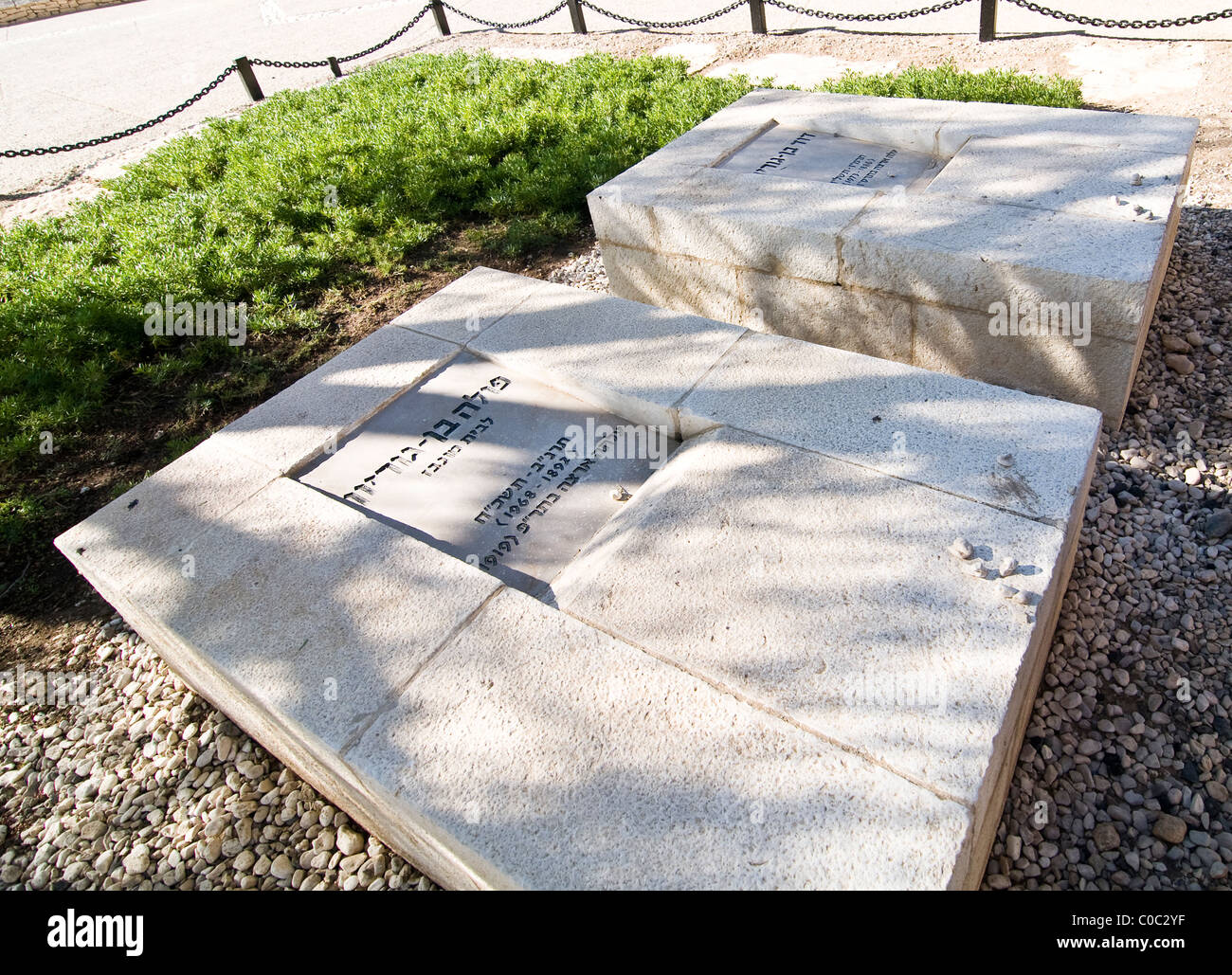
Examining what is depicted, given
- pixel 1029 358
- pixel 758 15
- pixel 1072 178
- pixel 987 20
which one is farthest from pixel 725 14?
pixel 1029 358

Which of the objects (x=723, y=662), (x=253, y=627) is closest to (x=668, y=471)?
(x=723, y=662)

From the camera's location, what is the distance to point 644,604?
2.82m

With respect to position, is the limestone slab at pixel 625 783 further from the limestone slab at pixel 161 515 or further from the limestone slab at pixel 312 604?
the limestone slab at pixel 161 515

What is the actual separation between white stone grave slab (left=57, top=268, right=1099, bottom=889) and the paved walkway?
5877mm

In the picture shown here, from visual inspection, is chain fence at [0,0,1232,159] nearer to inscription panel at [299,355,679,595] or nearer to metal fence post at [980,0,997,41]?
metal fence post at [980,0,997,41]

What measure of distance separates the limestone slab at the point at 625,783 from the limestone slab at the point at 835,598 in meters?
0.11

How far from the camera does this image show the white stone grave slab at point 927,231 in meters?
3.98

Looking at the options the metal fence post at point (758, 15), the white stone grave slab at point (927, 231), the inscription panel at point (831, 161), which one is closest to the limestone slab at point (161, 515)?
the white stone grave slab at point (927, 231)

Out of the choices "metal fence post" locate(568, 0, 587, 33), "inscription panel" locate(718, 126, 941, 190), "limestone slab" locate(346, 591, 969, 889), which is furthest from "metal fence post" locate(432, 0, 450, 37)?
"limestone slab" locate(346, 591, 969, 889)

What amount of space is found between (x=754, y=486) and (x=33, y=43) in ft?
67.7

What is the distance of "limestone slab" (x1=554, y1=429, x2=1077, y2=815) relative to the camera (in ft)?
7.73

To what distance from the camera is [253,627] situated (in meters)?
3.01

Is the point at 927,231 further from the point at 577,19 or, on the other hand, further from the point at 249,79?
the point at 249,79

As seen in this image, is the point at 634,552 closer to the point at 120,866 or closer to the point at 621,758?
the point at 621,758
